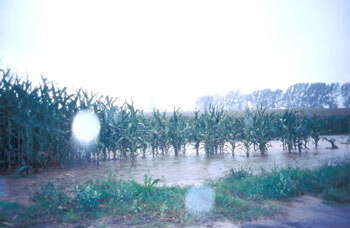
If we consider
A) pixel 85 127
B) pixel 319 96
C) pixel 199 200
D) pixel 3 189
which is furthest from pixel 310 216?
pixel 319 96

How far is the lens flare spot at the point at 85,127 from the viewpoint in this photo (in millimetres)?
8062

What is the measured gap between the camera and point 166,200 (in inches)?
164

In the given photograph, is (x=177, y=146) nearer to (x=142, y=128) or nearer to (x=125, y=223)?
(x=142, y=128)

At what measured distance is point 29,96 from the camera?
284 inches

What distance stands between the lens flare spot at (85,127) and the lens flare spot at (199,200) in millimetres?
4945

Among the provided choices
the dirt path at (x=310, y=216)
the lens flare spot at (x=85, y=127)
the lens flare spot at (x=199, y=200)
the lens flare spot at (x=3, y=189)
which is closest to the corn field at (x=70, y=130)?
the lens flare spot at (x=85, y=127)

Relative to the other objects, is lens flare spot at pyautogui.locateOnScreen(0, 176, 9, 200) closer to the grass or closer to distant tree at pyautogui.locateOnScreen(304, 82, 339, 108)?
the grass

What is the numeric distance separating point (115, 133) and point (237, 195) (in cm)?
576

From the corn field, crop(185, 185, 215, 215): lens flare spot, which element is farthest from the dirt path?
the corn field

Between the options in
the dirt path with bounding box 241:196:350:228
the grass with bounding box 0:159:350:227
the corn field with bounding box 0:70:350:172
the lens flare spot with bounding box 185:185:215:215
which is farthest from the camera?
the corn field with bounding box 0:70:350:172

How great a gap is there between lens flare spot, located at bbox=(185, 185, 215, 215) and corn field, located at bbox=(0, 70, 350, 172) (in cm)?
462

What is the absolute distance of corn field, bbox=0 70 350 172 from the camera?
7.02 m

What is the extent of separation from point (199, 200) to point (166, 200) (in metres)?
0.59

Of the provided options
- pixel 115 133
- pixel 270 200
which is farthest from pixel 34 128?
pixel 270 200
